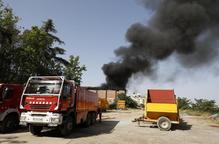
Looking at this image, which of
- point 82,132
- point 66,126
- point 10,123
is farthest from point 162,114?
point 10,123

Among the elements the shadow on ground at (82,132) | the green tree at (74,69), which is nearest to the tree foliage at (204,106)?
the green tree at (74,69)

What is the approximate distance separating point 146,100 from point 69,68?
31.0 m

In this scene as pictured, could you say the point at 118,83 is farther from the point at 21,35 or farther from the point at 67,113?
the point at 67,113

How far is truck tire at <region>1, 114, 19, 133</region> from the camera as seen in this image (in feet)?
45.2

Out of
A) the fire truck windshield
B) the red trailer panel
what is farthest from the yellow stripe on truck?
the fire truck windshield

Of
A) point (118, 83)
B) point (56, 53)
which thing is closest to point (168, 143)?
point (118, 83)

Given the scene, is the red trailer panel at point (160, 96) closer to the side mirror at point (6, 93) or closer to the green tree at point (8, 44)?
the side mirror at point (6, 93)

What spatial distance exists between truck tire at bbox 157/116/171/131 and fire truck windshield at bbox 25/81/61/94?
764cm

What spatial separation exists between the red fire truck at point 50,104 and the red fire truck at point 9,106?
66.3 inches

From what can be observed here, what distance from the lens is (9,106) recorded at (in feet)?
46.9

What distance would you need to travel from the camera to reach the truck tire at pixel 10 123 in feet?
45.2

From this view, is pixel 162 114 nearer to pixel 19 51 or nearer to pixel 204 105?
pixel 19 51

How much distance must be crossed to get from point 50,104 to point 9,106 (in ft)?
10.8

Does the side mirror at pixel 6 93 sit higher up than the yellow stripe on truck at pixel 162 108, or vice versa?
the side mirror at pixel 6 93
